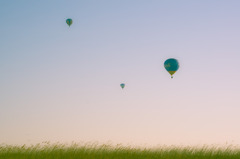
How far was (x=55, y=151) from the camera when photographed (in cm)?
2178

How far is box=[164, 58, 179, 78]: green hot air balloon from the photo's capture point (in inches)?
1249

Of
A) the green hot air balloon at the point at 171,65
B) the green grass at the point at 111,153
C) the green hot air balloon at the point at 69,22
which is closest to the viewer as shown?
the green grass at the point at 111,153

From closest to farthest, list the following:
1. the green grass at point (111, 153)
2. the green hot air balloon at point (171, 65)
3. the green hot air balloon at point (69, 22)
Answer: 1. the green grass at point (111, 153)
2. the green hot air balloon at point (171, 65)
3. the green hot air balloon at point (69, 22)

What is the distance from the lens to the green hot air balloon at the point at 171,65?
104ft

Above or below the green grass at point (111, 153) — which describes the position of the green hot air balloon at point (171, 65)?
above

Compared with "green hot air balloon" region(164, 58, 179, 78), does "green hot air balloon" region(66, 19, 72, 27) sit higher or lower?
higher

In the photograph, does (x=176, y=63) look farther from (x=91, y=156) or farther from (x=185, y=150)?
(x=91, y=156)

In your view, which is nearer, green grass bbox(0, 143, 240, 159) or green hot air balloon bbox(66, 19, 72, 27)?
green grass bbox(0, 143, 240, 159)

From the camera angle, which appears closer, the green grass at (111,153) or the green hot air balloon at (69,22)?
the green grass at (111,153)

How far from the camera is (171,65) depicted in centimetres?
3177

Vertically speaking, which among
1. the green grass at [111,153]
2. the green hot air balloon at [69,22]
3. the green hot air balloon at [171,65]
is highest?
the green hot air balloon at [69,22]

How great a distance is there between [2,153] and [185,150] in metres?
11.1

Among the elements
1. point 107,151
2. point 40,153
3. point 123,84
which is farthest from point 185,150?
point 123,84

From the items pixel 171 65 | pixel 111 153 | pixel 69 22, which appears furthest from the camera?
pixel 69 22
